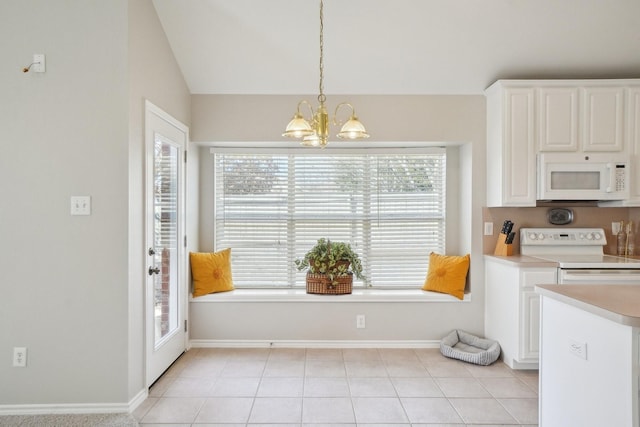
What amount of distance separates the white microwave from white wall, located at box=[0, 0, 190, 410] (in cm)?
328

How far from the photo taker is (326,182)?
4129 millimetres

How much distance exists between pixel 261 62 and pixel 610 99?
9.89 ft

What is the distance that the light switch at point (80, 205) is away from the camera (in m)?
2.51

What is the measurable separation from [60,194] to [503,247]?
11.6 feet

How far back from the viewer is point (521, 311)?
124 inches

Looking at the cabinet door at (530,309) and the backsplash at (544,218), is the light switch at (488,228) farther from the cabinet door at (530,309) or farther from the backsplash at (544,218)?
the cabinet door at (530,309)

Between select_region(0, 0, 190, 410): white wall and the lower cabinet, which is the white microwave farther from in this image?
select_region(0, 0, 190, 410): white wall

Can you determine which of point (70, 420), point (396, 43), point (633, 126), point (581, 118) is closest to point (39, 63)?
point (70, 420)

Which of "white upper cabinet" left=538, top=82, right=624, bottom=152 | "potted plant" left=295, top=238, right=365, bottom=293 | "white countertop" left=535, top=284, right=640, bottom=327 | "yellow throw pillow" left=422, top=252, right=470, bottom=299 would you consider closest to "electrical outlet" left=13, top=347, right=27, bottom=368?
"potted plant" left=295, top=238, right=365, bottom=293

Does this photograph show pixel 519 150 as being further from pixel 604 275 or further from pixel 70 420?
pixel 70 420

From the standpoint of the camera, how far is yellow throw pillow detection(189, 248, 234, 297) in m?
3.74

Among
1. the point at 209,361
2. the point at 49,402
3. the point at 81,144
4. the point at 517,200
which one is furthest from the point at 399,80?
the point at 49,402

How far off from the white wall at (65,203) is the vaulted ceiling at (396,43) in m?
0.77

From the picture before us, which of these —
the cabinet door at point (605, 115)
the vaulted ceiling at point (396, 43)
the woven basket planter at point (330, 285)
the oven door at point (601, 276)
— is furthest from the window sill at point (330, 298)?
the vaulted ceiling at point (396, 43)
